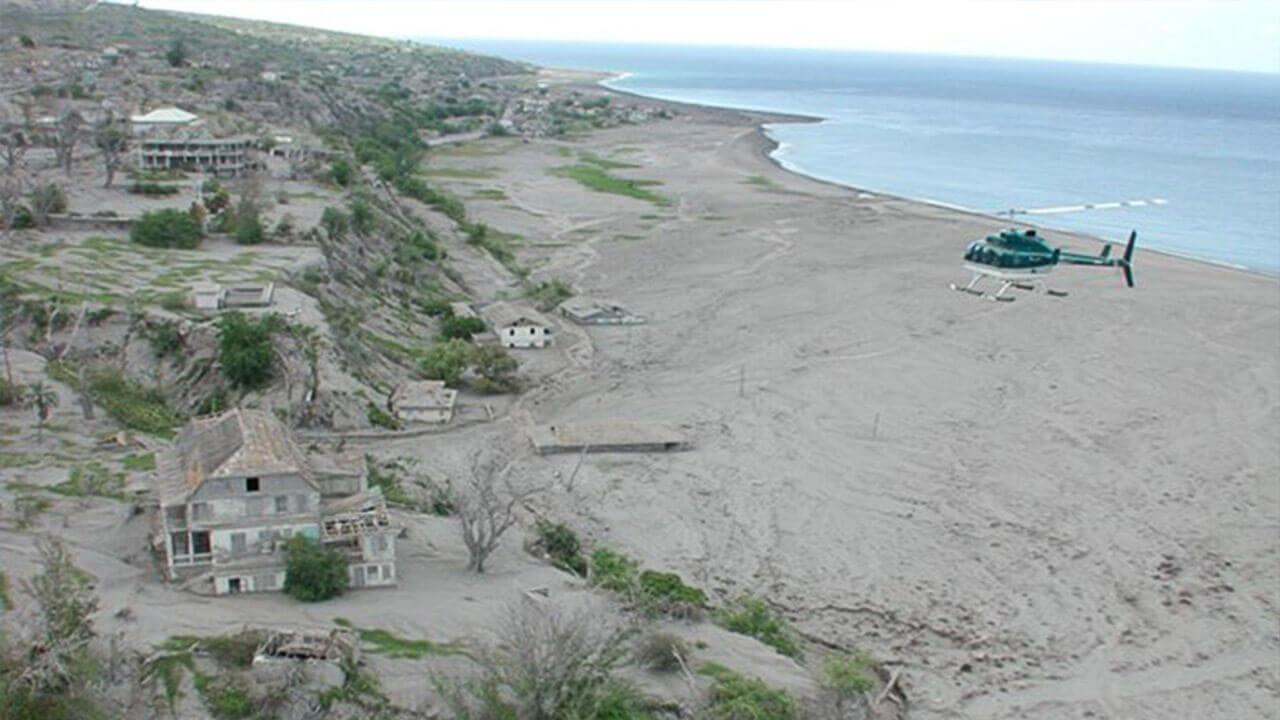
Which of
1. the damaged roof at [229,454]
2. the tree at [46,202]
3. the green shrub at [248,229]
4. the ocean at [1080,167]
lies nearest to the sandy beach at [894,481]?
the green shrub at [248,229]

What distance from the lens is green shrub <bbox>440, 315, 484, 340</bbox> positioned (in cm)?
4791

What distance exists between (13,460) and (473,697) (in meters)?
15.4

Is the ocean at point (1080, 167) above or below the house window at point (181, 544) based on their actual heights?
above

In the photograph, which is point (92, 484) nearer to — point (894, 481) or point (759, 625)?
point (759, 625)

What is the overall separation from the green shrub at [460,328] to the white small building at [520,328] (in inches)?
34.6

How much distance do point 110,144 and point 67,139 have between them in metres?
4.00

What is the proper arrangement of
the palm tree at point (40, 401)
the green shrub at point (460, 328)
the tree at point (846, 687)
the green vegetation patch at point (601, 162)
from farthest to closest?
the green vegetation patch at point (601, 162) < the green shrub at point (460, 328) < the palm tree at point (40, 401) < the tree at point (846, 687)

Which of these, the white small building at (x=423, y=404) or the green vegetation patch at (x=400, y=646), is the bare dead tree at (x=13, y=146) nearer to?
the white small building at (x=423, y=404)

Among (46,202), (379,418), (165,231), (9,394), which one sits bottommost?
(379,418)

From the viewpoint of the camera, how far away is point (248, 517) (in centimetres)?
2342

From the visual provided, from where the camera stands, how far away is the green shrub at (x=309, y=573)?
902 inches

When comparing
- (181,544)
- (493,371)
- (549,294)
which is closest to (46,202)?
(493,371)

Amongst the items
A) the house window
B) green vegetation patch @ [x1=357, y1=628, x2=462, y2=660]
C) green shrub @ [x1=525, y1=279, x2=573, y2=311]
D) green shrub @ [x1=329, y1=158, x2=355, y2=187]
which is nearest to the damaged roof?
the house window

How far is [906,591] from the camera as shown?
28.1 meters
